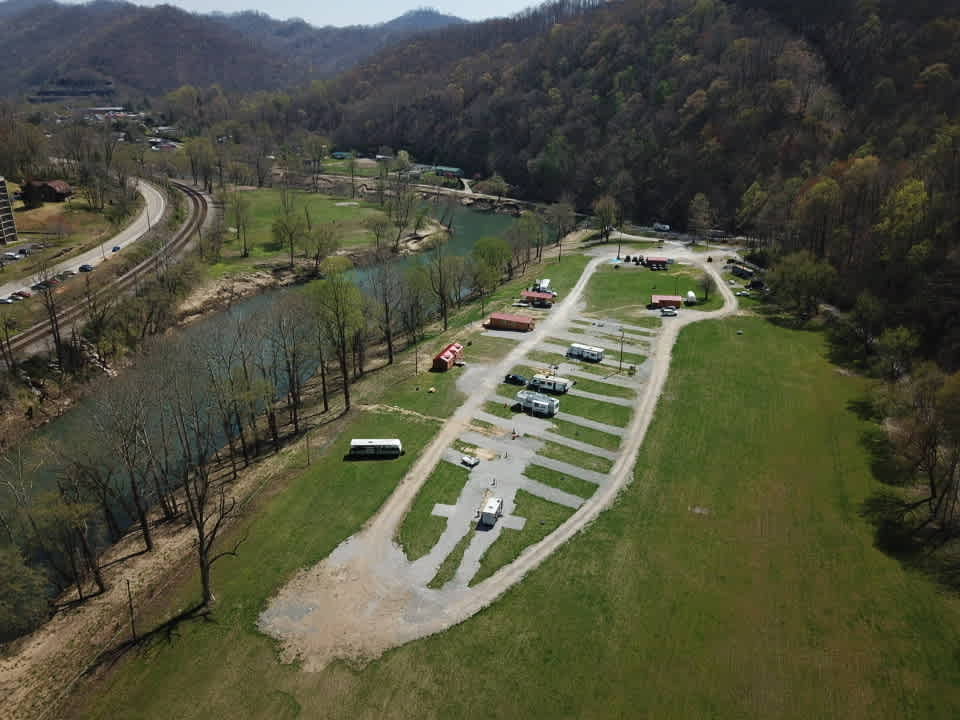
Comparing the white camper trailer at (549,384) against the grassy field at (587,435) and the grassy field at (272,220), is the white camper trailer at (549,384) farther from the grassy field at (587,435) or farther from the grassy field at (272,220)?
the grassy field at (272,220)

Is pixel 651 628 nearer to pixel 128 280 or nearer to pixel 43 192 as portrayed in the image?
pixel 128 280

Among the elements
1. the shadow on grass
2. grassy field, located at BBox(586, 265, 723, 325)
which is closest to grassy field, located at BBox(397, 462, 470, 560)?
the shadow on grass

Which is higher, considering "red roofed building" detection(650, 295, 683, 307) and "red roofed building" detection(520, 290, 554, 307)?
"red roofed building" detection(650, 295, 683, 307)

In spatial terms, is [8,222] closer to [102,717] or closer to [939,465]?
[102,717]

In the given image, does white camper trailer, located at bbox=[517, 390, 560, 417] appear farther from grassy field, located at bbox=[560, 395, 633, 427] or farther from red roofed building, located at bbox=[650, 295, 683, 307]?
red roofed building, located at bbox=[650, 295, 683, 307]

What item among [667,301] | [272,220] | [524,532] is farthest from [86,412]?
[272,220]

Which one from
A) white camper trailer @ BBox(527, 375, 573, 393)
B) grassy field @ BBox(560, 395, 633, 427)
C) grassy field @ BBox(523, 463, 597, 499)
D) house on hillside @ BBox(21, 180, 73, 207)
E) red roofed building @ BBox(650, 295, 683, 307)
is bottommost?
grassy field @ BBox(523, 463, 597, 499)

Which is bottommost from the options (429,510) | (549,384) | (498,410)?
(429,510)

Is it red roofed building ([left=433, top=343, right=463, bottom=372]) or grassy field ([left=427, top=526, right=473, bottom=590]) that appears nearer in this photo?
grassy field ([left=427, top=526, right=473, bottom=590])
